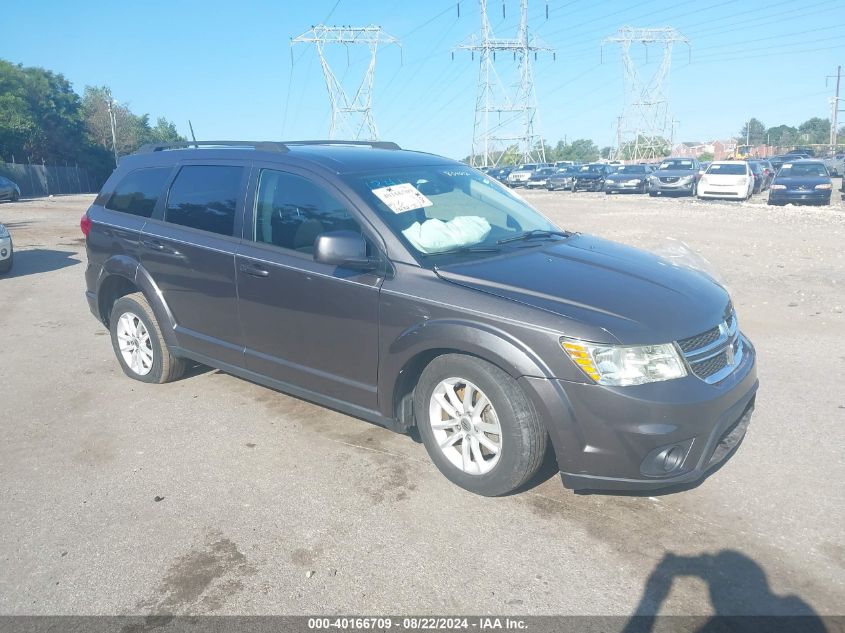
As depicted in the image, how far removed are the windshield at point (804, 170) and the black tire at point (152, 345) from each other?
80.8 ft

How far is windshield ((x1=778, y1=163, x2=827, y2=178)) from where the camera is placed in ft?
80.8

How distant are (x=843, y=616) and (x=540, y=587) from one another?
1.19 meters

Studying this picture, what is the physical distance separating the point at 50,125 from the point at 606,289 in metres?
67.8

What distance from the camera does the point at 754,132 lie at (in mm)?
119875

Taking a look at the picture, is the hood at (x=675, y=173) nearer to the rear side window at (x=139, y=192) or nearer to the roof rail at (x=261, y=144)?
the roof rail at (x=261, y=144)

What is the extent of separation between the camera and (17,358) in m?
6.61

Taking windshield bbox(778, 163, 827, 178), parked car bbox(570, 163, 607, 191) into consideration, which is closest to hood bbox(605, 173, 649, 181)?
parked car bbox(570, 163, 607, 191)

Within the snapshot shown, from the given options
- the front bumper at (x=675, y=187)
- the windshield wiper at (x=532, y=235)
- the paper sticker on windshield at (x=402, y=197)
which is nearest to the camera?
the paper sticker on windshield at (x=402, y=197)

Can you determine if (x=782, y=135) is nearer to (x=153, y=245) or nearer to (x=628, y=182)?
(x=628, y=182)

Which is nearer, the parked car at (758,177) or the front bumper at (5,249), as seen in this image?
the front bumper at (5,249)

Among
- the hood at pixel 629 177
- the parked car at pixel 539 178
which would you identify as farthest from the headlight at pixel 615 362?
the parked car at pixel 539 178

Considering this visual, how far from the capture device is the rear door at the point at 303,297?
163 inches

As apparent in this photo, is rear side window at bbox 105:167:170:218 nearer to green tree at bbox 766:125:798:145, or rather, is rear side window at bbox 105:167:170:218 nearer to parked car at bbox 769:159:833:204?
parked car at bbox 769:159:833:204

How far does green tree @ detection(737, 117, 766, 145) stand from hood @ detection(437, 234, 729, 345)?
12691 cm
